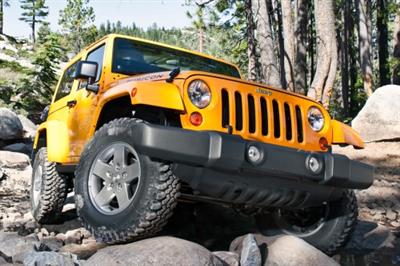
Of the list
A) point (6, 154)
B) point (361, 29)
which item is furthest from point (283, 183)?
point (361, 29)

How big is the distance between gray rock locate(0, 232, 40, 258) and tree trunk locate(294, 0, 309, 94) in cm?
963

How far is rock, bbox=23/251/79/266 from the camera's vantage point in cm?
369

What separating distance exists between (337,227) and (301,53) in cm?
1235

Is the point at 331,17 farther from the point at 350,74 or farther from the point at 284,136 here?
the point at 350,74

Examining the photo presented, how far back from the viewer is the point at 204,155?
344 cm

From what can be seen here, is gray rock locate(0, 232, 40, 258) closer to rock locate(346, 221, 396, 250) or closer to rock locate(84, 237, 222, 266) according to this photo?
rock locate(84, 237, 222, 266)

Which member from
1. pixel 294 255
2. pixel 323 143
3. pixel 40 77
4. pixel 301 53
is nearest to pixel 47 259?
pixel 294 255

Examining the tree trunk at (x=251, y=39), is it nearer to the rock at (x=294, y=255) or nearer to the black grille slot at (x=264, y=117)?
the black grille slot at (x=264, y=117)

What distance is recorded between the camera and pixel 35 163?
6461 mm

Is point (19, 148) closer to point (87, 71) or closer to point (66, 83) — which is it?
point (66, 83)

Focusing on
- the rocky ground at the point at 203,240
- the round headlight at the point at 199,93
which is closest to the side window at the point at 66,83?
the rocky ground at the point at 203,240

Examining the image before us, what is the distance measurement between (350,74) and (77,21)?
43740 mm

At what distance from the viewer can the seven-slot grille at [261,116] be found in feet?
12.9

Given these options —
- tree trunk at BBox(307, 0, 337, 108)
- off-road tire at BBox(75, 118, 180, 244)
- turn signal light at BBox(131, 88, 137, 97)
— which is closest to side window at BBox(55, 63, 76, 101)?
off-road tire at BBox(75, 118, 180, 244)
